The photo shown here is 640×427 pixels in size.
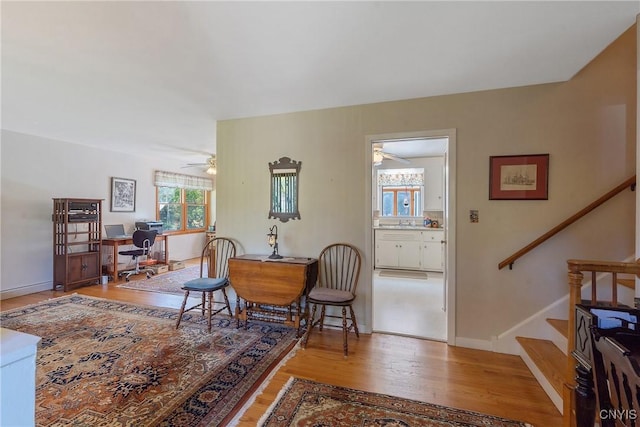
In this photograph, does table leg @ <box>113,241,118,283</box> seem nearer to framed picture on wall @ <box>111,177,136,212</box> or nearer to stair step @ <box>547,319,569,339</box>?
framed picture on wall @ <box>111,177,136,212</box>

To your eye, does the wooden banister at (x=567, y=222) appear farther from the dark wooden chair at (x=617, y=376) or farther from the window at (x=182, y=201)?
the window at (x=182, y=201)

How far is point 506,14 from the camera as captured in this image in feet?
5.02

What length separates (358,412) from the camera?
1674 millimetres

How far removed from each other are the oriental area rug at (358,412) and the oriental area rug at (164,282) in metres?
2.94

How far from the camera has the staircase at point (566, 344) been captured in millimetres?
1479

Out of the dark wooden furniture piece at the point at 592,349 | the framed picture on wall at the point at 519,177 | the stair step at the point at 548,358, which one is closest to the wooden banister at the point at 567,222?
the framed picture on wall at the point at 519,177

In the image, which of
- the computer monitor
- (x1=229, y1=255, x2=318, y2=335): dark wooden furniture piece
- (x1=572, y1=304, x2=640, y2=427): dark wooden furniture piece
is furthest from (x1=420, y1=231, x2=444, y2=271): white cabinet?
the computer monitor

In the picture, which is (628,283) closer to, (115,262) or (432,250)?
(432,250)

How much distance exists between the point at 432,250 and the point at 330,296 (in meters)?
3.30

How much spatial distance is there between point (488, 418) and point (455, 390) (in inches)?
10.9

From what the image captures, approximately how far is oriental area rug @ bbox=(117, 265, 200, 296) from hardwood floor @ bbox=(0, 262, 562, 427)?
268 centimetres

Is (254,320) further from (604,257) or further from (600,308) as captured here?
(604,257)

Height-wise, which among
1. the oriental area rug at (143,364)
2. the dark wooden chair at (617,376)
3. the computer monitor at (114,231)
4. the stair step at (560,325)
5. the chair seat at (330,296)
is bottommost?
the oriental area rug at (143,364)

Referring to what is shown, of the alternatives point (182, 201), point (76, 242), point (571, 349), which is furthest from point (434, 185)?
point (76, 242)
